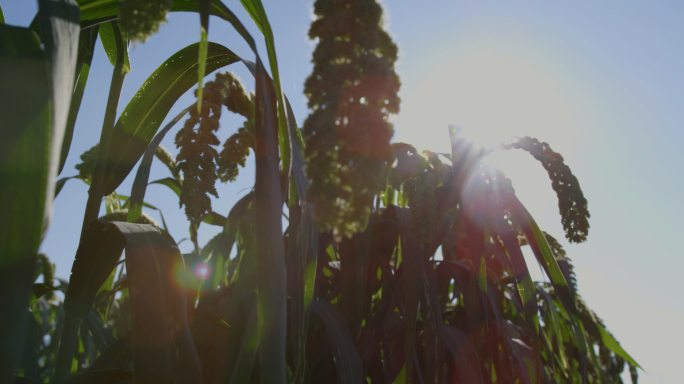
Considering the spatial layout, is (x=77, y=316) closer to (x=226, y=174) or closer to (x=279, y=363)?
→ (x=226, y=174)

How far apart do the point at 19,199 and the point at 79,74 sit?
786 mm

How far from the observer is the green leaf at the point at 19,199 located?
595mm

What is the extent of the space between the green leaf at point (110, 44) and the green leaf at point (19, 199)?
75cm

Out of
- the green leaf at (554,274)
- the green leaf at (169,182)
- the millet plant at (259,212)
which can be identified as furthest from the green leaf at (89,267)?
the green leaf at (169,182)

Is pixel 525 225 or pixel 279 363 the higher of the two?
pixel 525 225

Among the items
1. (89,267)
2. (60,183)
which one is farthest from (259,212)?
(60,183)

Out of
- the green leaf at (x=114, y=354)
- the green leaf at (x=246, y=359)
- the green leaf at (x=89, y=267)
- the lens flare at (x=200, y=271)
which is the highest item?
the lens flare at (x=200, y=271)

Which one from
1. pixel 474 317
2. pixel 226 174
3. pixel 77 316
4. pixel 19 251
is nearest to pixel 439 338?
pixel 474 317

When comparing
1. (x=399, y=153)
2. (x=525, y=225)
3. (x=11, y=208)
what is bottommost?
(x=11, y=208)

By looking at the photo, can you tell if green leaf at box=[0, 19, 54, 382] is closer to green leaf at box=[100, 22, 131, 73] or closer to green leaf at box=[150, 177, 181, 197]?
green leaf at box=[100, 22, 131, 73]

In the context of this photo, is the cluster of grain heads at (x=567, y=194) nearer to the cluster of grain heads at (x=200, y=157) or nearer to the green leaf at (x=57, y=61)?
the cluster of grain heads at (x=200, y=157)

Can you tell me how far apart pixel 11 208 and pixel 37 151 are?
0.26ft

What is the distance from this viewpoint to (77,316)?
1.14m

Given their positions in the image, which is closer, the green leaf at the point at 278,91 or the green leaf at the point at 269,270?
the green leaf at the point at 269,270
